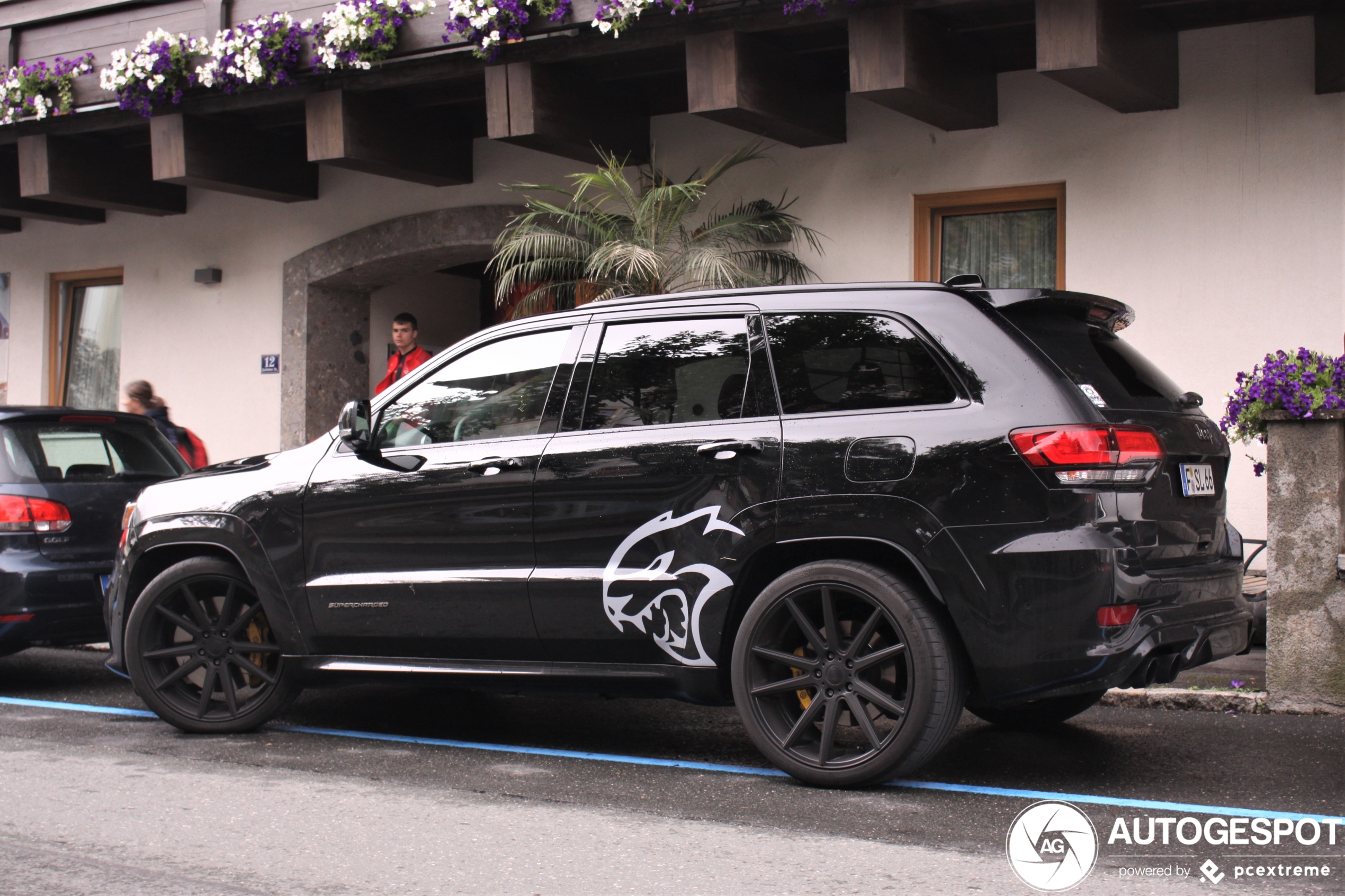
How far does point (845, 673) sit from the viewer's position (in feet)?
15.9

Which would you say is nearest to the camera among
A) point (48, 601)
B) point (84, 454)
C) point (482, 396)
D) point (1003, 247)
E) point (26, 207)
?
point (482, 396)

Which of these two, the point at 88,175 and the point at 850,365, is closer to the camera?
the point at 850,365

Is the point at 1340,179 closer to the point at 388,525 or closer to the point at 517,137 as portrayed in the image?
the point at 517,137

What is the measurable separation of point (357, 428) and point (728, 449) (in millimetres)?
1676

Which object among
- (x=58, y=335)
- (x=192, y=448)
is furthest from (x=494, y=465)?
(x=58, y=335)

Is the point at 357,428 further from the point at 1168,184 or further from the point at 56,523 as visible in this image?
the point at 1168,184

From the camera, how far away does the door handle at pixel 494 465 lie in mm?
5438

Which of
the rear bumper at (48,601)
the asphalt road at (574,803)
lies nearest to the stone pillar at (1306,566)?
the asphalt road at (574,803)

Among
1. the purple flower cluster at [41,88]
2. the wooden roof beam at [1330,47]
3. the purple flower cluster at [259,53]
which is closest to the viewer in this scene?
the wooden roof beam at [1330,47]

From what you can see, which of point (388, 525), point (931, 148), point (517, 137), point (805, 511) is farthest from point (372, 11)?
point (805, 511)

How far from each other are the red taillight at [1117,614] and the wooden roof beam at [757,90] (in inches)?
205

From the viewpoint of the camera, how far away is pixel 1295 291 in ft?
29.0

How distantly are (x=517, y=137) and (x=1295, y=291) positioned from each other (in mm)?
5208

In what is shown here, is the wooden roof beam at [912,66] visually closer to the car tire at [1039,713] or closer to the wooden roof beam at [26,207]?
the car tire at [1039,713]
